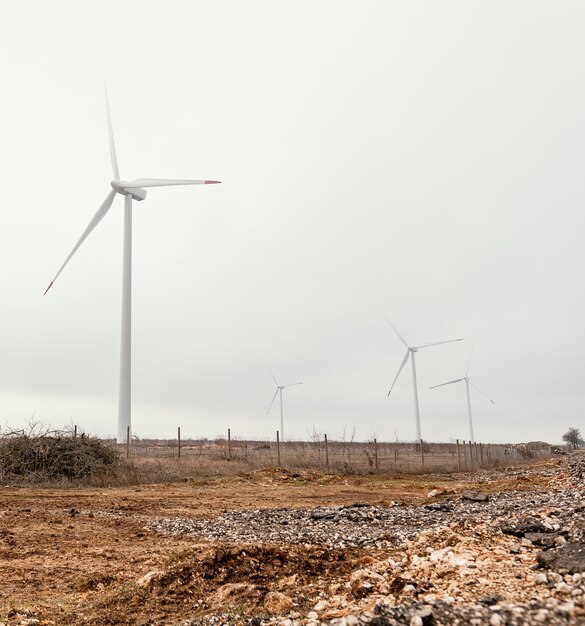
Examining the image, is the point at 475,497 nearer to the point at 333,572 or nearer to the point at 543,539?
the point at 543,539

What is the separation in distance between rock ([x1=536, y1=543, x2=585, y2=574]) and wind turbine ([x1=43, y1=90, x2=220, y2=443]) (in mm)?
30807

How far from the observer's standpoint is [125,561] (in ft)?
30.2

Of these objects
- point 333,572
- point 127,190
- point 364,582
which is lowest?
point 333,572

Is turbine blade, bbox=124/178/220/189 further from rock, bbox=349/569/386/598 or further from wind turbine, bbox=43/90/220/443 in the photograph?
rock, bbox=349/569/386/598

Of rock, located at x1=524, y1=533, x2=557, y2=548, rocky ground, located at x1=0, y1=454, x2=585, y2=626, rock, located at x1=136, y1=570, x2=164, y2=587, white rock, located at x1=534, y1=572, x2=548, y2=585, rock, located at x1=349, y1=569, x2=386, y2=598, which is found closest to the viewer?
rocky ground, located at x1=0, y1=454, x2=585, y2=626

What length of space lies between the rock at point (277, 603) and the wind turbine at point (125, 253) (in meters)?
30.2

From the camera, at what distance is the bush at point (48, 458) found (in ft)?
77.6

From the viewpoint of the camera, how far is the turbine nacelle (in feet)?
127

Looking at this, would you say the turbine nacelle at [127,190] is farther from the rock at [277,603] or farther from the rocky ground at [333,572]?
the rock at [277,603]

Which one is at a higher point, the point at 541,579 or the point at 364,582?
the point at 541,579

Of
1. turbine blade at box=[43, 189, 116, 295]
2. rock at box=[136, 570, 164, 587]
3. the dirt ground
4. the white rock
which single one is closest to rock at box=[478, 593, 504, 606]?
the white rock

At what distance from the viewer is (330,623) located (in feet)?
16.8

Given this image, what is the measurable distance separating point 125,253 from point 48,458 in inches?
654

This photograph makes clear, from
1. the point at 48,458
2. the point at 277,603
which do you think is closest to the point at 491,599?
the point at 277,603
